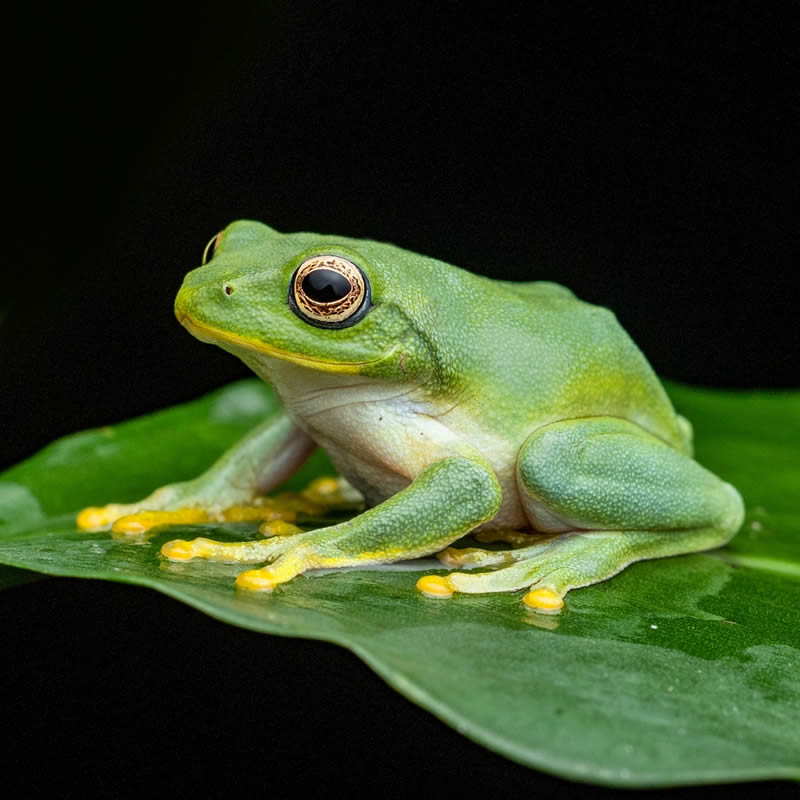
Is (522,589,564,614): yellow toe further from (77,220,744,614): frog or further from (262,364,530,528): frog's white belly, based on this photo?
(262,364,530,528): frog's white belly

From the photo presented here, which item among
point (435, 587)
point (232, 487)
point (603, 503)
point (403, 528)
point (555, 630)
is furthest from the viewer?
point (232, 487)

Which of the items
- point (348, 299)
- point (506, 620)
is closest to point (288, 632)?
point (506, 620)

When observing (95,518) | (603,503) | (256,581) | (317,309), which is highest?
(317,309)

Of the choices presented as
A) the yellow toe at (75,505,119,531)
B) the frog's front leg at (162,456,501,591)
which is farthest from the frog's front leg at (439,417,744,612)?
the yellow toe at (75,505,119,531)

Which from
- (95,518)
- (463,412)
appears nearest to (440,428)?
(463,412)

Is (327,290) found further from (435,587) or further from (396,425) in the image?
(435,587)

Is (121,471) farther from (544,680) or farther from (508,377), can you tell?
(544,680)
